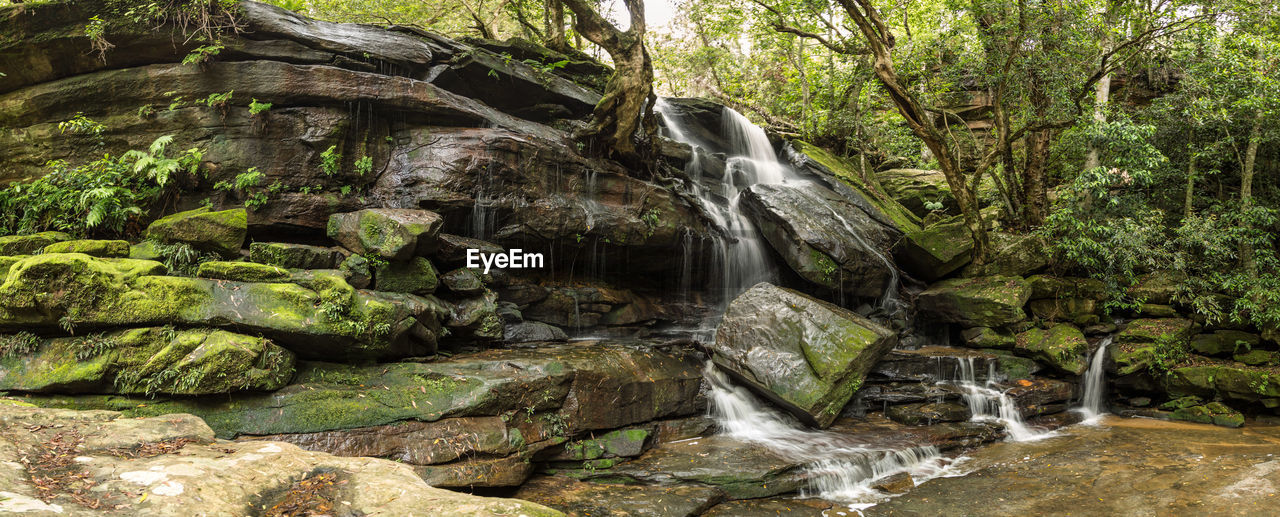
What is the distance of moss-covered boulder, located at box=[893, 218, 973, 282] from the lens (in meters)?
12.0

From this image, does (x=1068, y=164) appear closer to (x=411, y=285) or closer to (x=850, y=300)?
(x=850, y=300)

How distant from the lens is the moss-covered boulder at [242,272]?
6781mm

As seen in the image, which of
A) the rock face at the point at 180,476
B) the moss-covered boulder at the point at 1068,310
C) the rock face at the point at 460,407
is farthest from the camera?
the moss-covered boulder at the point at 1068,310

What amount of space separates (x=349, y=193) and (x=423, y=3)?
1062 centimetres

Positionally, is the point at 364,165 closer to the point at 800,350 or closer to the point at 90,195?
the point at 90,195

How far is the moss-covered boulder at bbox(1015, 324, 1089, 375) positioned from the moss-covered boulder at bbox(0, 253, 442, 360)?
411 inches

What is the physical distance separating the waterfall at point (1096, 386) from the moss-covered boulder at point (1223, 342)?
4.33 feet

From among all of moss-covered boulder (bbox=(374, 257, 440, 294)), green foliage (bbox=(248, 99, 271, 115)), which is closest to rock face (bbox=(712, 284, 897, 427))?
moss-covered boulder (bbox=(374, 257, 440, 294))

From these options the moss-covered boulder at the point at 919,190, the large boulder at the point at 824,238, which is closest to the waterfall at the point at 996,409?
the large boulder at the point at 824,238

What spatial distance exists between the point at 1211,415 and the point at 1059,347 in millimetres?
2263

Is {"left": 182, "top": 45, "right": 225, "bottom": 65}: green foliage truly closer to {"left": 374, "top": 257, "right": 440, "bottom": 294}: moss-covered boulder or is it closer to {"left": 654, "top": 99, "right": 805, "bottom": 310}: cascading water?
{"left": 374, "top": 257, "right": 440, "bottom": 294}: moss-covered boulder

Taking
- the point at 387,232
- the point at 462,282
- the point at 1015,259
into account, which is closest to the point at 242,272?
the point at 387,232

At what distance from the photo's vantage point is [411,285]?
8.41 m

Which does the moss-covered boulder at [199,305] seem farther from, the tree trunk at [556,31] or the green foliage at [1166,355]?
the green foliage at [1166,355]
